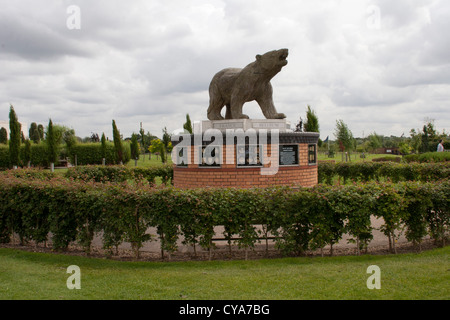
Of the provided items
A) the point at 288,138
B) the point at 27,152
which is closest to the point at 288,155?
the point at 288,138

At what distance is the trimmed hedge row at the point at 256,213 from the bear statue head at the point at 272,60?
244 inches

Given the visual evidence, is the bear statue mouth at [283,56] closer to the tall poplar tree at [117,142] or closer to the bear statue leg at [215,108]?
the bear statue leg at [215,108]

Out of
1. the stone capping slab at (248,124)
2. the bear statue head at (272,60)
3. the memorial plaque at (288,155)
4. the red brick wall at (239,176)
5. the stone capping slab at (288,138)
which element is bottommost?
the red brick wall at (239,176)

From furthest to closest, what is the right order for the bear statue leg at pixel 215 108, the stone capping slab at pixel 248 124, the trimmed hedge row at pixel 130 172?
the trimmed hedge row at pixel 130 172 < the bear statue leg at pixel 215 108 < the stone capping slab at pixel 248 124

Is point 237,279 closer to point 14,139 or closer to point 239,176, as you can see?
point 239,176

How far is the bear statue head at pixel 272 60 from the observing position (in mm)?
11172

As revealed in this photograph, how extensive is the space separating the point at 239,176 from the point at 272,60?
3935mm

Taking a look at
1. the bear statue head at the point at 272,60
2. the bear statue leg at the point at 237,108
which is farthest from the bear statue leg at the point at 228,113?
the bear statue head at the point at 272,60

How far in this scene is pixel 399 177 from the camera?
12.8m

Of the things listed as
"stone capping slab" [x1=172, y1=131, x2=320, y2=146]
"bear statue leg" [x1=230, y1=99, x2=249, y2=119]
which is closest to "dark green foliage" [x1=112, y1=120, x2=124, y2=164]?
"stone capping slab" [x1=172, y1=131, x2=320, y2=146]

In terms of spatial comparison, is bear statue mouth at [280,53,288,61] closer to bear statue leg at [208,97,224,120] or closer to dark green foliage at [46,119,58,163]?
bear statue leg at [208,97,224,120]

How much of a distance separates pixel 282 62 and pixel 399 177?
6.14 m
